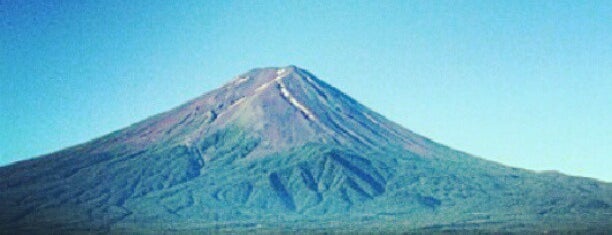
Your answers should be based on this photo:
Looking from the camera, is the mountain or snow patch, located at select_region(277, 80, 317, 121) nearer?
the mountain

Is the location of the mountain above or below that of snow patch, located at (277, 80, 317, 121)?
below

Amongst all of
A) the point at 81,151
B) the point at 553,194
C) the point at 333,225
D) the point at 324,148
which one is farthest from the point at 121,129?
the point at 553,194

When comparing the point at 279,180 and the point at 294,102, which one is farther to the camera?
the point at 294,102

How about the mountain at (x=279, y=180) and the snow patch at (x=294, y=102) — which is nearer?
the mountain at (x=279, y=180)

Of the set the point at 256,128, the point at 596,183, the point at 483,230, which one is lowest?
the point at 483,230

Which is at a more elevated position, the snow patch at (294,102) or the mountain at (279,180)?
the snow patch at (294,102)

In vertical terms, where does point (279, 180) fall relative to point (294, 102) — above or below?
below

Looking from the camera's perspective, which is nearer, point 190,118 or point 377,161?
point 377,161

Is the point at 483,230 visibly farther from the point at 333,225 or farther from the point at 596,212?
the point at 596,212
